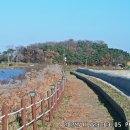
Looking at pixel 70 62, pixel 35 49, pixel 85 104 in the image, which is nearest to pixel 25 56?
pixel 35 49

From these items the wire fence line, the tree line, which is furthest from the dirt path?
the tree line

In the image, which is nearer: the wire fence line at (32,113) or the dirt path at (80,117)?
the wire fence line at (32,113)

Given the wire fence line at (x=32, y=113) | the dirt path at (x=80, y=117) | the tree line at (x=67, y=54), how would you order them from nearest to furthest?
1. the wire fence line at (x=32, y=113)
2. the dirt path at (x=80, y=117)
3. the tree line at (x=67, y=54)

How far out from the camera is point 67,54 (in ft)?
526

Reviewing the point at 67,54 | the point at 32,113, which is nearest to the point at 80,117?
the point at 32,113

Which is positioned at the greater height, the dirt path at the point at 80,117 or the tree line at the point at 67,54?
the tree line at the point at 67,54

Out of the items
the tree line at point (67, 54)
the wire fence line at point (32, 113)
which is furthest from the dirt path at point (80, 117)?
the tree line at point (67, 54)

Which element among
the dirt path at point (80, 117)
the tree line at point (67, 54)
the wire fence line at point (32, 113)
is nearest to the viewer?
the wire fence line at point (32, 113)

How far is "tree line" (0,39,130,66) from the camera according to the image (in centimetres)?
15850

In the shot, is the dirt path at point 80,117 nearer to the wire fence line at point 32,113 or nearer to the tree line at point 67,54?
the wire fence line at point 32,113

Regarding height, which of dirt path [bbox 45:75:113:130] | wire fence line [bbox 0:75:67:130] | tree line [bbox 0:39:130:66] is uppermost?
tree line [bbox 0:39:130:66]

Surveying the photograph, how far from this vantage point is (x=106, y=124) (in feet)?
46.6

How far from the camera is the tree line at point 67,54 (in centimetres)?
15850

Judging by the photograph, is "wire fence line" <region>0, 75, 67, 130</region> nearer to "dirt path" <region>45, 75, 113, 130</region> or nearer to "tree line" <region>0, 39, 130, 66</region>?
"dirt path" <region>45, 75, 113, 130</region>
